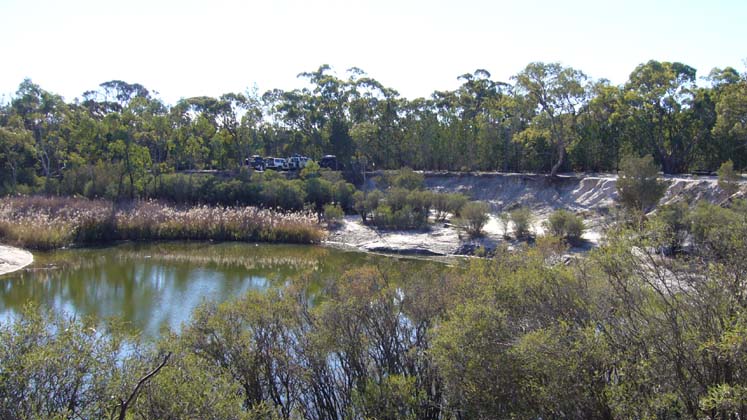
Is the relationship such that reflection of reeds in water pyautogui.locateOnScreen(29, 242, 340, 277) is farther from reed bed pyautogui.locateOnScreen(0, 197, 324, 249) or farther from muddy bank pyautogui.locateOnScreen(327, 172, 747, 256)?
muddy bank pyautogui.locateOnScreen(327, 172, 747, 256)

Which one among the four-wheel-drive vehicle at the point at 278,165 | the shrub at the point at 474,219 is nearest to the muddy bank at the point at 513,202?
the shrub at the point at 474,219

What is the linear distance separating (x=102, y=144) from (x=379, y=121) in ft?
88.5

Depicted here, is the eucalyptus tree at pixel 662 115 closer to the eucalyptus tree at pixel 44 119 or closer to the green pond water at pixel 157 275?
the green pond water at pixel 157 275

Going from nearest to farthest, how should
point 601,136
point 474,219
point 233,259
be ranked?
point 233,259, point 474,219, point 601,136

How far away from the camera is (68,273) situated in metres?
27.5

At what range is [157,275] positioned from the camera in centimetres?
2772

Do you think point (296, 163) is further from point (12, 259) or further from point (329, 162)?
point (12, 259)

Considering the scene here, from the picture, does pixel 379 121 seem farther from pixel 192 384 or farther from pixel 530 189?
pixel 192 384

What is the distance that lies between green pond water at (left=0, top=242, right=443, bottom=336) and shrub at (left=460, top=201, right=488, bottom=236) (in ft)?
18.4

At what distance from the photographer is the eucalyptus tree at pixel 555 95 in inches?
1661

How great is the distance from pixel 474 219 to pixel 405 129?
28.0 m

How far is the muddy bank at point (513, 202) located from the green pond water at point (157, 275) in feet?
9.27

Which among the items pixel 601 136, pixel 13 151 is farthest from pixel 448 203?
pixel 13 151

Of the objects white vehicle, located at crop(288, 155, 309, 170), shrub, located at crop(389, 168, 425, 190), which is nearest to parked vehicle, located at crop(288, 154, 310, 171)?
white vehicle, located at crop(288, 155, 309, 170)
